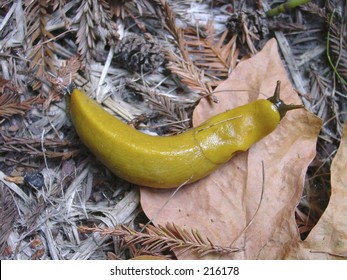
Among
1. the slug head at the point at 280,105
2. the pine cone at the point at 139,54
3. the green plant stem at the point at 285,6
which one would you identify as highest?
the green plant stem at the point at 285,6

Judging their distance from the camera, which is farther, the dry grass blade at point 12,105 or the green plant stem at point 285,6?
the green plant stem at point 285,6

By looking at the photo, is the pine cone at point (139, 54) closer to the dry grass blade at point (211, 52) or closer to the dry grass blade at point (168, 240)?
the dry grass blade at point (211, 52)

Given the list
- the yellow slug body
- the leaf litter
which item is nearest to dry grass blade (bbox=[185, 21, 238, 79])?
the leaf litter

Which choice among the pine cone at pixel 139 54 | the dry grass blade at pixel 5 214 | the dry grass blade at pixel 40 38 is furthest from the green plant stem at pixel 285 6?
the dry grass blade at pixel 5 214

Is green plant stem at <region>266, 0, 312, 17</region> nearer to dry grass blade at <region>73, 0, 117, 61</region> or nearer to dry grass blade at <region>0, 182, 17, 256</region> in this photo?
dry grass blade at <region>73, 0, 117, 61</region>

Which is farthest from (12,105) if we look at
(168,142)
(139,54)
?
(168,142)

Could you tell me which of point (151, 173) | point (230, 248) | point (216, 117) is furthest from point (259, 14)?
point (230, 248)

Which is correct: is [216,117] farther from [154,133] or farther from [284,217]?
[284,217]
